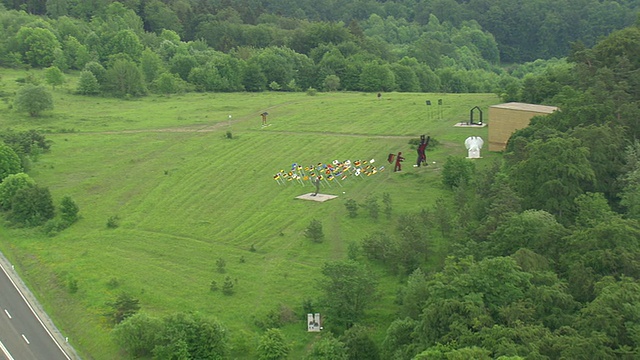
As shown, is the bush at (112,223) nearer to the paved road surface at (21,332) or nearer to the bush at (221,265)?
the paved road surface at (21,332)

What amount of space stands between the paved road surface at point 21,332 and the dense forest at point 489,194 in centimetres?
521

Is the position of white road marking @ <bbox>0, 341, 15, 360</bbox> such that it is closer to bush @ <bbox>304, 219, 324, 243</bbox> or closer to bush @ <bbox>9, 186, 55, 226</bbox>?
bush @ <bbox>9, 186, 55, 226</bbox>

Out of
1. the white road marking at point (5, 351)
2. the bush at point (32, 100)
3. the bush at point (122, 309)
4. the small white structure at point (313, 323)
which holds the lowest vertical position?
the white road marking at point (5, 351)

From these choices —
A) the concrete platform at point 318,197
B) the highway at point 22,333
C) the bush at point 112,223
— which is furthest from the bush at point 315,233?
the highway at point 22,333

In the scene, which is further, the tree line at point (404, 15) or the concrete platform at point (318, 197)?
the tree line at point (404, 15)

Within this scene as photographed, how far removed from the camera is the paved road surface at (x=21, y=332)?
3894cm

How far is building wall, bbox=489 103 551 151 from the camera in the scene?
6525 cm

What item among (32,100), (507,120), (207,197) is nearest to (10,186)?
(207,197)

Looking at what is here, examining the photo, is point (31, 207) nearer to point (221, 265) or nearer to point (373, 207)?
point (221, 265)

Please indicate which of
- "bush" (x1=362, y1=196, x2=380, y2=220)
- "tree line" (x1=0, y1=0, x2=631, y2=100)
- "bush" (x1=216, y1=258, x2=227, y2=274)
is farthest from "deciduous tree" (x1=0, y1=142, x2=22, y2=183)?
"tree line" (x1=0, y1=0, x2=631, y2=100)

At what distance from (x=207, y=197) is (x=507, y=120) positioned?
1026 inches

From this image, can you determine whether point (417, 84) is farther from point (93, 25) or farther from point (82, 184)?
point (82, 184)

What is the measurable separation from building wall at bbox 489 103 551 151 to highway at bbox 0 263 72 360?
4015 centimetres

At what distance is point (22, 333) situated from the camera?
4100 centimetres
